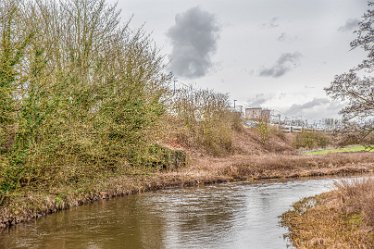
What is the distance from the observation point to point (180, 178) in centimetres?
3291

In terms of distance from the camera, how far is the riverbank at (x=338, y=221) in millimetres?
Answer: 12938

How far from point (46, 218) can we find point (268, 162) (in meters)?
25.8

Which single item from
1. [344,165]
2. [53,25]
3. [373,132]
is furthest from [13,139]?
[344,165]

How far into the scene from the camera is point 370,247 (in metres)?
11.7

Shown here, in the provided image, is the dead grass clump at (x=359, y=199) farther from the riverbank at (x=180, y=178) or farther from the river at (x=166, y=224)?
the riverbank at (x=180, y=178)

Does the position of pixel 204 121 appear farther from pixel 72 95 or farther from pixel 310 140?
pixel 72 95

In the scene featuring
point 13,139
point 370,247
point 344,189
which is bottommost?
point 370,247

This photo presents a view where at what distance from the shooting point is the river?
14.6 m

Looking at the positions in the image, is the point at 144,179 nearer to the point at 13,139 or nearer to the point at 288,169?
the point at 13,139

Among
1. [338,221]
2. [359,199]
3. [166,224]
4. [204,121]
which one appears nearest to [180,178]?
[166,224]

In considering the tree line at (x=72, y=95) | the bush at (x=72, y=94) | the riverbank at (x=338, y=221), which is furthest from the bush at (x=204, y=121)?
the riverbank at (x=338, y=221)

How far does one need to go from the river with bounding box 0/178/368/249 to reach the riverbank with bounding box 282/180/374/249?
71cm

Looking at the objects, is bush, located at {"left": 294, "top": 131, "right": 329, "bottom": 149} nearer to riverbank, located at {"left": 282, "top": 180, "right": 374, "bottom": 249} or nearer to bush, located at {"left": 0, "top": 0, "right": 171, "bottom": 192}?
bush, located at {"left": 0, "top": 0, "right": 171, "bottom": 192}

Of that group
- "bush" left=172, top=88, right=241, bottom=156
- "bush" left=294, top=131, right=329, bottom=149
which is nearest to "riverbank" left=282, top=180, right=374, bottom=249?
"bush" left=172, top=88, right=241, bottom=156
